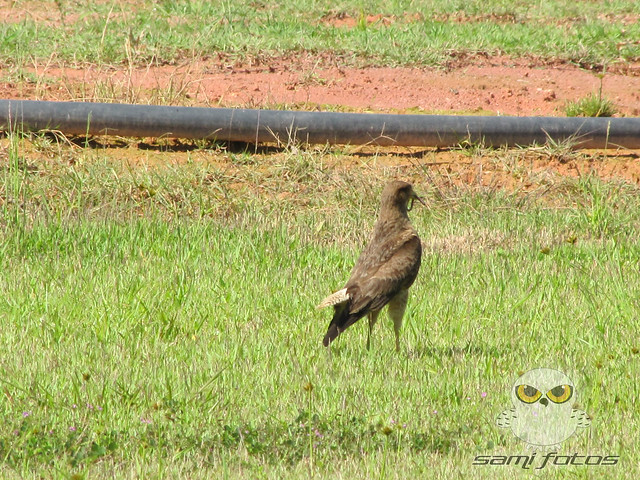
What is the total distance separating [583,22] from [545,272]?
897 cm

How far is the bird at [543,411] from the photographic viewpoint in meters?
4.18

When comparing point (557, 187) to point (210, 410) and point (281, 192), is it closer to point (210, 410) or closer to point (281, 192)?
point (281, 192)

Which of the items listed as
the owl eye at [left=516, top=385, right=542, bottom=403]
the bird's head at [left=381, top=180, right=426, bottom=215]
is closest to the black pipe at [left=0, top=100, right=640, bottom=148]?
the bird's head at [left=381, top=180, right=426, bottom=215]

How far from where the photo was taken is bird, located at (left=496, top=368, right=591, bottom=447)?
164 inches

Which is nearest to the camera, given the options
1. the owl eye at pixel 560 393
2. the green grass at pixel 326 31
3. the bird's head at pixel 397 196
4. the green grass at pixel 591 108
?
the owl eye at pixel 560 393

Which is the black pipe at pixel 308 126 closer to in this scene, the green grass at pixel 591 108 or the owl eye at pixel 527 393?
the green grass at pixel 591 108

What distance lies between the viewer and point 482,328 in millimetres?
5672

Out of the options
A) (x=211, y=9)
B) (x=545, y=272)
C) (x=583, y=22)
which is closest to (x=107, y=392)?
(x=545, y=272)

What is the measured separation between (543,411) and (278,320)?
1.86m

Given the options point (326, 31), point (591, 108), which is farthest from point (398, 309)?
point (326, 31)

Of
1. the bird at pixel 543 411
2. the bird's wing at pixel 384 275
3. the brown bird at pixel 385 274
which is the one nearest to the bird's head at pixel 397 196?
the brown bird at pixel 385 274

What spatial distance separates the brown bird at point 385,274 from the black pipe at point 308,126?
3.11m

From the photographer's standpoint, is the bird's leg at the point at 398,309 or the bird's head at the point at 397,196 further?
the bird's head at the point at 397,196

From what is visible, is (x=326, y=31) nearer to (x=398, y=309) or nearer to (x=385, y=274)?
(x=398, y=309)
